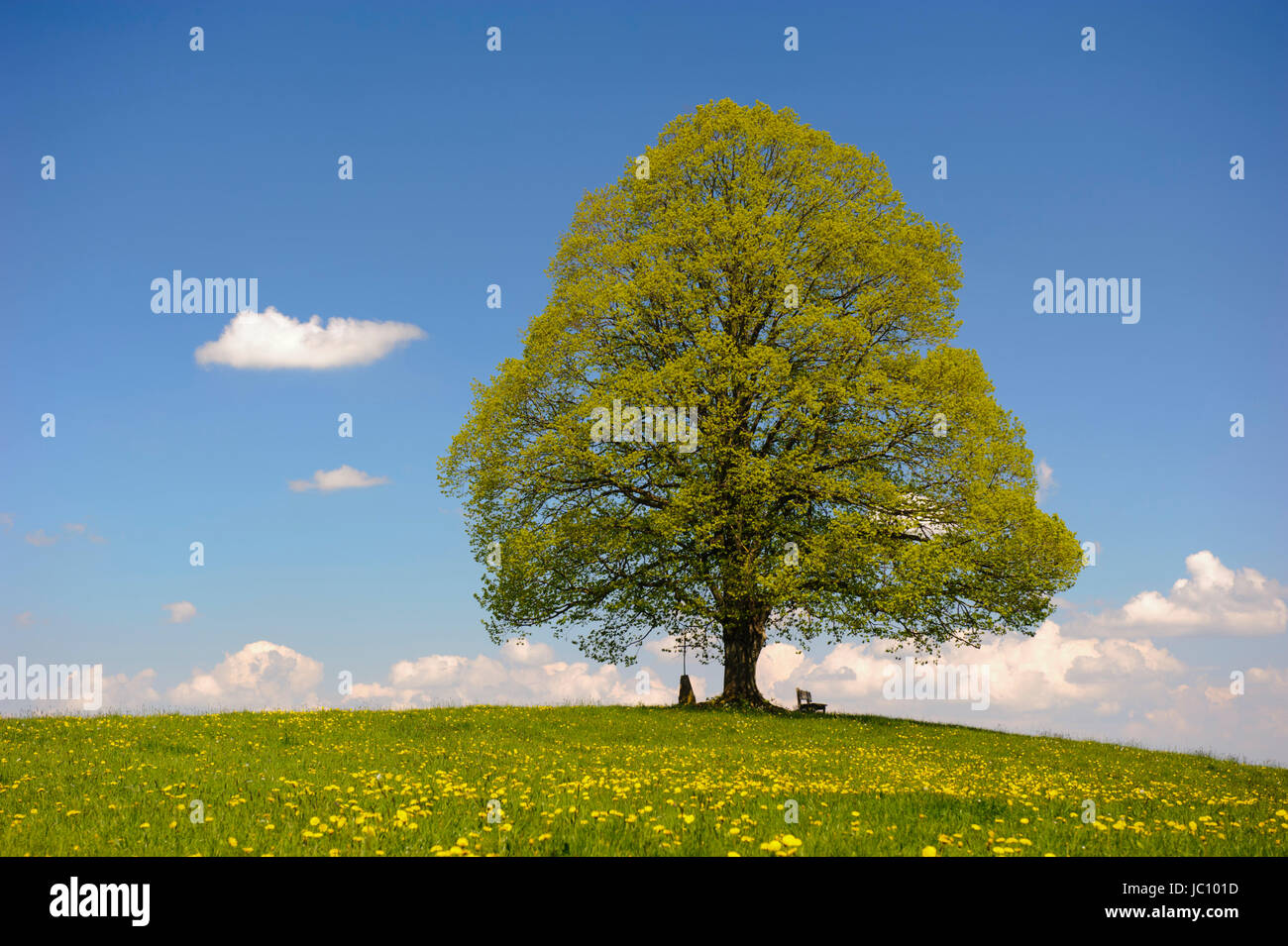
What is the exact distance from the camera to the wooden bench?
28631mm

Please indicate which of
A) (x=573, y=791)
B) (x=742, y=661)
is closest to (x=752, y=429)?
(x=742, y=661)

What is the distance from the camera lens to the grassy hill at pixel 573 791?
8.47 m

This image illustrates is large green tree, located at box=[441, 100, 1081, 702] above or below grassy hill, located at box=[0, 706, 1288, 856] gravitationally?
above

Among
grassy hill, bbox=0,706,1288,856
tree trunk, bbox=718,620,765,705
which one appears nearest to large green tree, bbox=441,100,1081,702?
tree trunk, bbox=718,620,765,705

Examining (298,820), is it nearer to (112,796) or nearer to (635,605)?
(112,796)

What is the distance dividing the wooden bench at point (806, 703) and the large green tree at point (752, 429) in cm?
286

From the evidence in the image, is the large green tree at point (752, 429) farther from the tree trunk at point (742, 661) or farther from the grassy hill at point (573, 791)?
the grassy hill at point (573, 791)

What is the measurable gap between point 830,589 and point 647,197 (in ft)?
45.1

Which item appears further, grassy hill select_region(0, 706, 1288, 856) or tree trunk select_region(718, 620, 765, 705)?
tree trunk select_region(718, 620, 765, 705)

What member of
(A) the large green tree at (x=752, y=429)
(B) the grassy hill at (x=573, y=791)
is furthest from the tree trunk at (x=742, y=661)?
(B) the grassy hill at (x=573, y=791)

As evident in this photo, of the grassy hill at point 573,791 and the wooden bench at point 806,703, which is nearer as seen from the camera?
the grassy hill at point 573,791

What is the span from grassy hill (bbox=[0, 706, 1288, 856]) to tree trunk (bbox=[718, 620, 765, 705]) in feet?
14.8

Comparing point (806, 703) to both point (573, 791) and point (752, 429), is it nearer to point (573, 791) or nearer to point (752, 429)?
point (752, 429)

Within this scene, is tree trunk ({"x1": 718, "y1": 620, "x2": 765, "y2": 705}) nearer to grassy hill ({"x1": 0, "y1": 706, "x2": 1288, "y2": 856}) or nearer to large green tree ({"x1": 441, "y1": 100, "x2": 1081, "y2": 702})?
large green tree ({"x1": 441, "y1": 100, "x2": 1081, "y2": 702})
